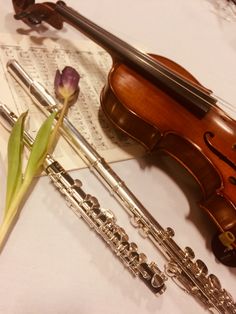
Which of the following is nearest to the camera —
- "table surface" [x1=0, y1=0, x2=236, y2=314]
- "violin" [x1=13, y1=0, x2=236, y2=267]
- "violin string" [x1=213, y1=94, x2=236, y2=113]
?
"table surface" [x1=0, y1=0, x2=236, y2=314]

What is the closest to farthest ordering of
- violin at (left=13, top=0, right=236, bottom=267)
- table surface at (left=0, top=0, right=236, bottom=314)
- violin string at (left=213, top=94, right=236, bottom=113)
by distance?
table surface at (left=0, top=0, right=236, bottom=314), violin at (left=13, top=0, right=236, bottom=267), violin string at (left=213, top=94, right=236, bottom=113)

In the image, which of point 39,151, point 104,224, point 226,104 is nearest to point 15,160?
point 39,151

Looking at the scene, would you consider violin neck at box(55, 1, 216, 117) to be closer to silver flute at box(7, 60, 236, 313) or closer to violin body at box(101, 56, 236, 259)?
violin body at box(101, 56, 236, 259)

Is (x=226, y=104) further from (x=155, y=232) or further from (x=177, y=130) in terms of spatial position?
(x=155, y=232)

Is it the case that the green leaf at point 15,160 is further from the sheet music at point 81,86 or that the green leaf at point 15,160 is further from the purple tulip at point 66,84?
the purple tulip at point 66,84

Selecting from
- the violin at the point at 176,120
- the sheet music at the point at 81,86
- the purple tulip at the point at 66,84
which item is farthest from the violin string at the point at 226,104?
the purple tulip at the point at 66,84

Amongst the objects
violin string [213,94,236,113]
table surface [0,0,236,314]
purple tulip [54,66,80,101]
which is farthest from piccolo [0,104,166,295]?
violin string [213,94,236,113]

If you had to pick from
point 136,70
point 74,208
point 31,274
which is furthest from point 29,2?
point 31,274
